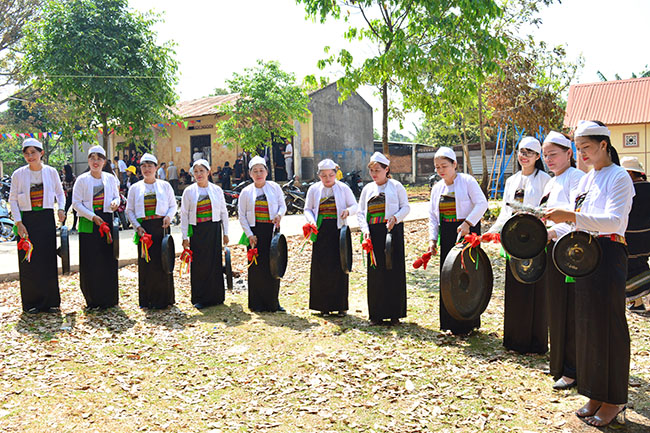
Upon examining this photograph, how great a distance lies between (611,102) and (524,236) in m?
26.8

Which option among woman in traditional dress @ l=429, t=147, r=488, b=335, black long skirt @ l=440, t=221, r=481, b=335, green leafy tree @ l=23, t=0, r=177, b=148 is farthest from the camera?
green leafy tree @ l=23, t=0, r=177, b=148

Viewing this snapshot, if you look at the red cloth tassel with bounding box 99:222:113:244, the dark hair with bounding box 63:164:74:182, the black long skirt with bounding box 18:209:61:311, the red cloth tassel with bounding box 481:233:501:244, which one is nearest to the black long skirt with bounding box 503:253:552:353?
the red cloth tassel with bounding box 481:233:501:244

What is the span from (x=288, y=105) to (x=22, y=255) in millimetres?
16148

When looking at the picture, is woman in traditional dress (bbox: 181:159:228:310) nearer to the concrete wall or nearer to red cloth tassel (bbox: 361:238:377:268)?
red cloth tassel (bbox: 361:238:377:268)

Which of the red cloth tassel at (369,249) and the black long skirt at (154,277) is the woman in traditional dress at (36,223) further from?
the red cloth tassel at (369,249)

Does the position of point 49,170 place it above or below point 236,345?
above

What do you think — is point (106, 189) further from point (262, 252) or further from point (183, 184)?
A: point (183, 184)

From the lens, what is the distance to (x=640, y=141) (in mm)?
25562

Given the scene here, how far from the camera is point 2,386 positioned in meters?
4.51

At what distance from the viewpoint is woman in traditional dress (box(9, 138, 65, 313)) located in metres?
6.43

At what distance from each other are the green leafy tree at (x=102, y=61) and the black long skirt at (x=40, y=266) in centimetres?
1130

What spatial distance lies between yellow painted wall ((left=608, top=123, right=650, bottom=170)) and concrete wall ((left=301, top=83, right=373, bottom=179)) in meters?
11.4

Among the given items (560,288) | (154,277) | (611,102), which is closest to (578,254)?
(560,288)

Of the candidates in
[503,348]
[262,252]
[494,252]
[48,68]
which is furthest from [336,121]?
[503,348]
